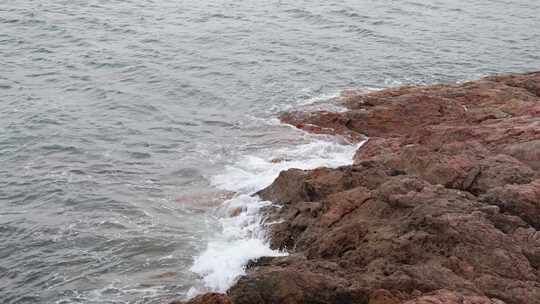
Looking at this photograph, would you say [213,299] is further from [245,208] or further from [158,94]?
[158,94]

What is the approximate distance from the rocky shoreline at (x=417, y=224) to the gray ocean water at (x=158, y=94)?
3529 mm

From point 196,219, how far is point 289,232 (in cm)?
401

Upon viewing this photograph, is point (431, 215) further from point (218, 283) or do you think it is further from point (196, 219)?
point (196, 219)

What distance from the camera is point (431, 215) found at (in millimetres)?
15180

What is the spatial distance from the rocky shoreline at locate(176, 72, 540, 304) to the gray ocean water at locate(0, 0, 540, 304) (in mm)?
3529

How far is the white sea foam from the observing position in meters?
17.2

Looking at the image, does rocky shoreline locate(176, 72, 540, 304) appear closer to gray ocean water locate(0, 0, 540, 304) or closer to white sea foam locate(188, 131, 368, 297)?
white sea foam locate(188, 131, 368, 297)

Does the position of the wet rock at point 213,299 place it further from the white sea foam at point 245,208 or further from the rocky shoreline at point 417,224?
the white sea foam at point 245,208

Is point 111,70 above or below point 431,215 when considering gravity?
below

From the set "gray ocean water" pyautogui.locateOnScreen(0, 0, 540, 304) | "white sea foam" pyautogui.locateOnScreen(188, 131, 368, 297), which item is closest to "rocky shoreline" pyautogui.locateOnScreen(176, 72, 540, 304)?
"white sea foam" pyautogui.locateOnScreen(188, 131, 368, 297)

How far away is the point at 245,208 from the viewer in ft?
67.7

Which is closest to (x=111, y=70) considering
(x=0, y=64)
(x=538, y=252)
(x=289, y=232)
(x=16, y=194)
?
(x=0, y=64)

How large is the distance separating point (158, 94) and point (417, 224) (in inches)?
785

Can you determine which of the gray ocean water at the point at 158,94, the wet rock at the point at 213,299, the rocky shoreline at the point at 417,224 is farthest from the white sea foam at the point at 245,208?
the wet rock at the point at 213,299
